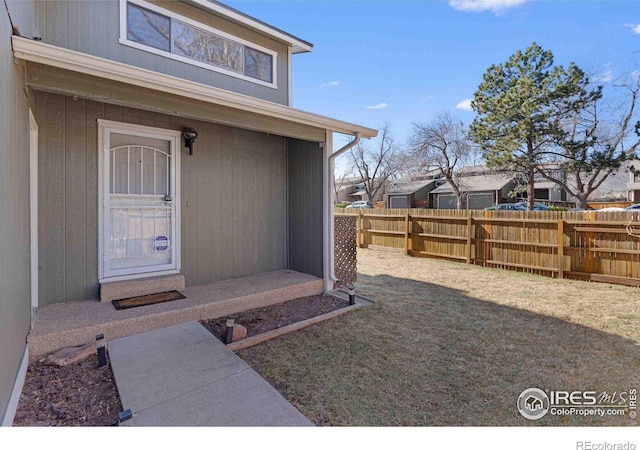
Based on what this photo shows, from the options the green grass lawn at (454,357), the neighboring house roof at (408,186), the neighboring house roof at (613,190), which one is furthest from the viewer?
the neighboring house roof at (408,186)

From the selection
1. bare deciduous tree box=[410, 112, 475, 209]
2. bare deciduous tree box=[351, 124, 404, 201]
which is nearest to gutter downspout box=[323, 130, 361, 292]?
bare deciduous tree box=[410, 112, 475, 209]

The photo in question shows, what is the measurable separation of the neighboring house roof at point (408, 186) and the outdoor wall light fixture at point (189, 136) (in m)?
27.5

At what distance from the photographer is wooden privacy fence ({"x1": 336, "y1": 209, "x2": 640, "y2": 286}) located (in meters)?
5.94

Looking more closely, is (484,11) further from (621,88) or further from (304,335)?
(621,88)

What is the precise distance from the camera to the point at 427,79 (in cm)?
757

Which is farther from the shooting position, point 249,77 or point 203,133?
point 249,77

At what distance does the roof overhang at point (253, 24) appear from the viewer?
4852mm

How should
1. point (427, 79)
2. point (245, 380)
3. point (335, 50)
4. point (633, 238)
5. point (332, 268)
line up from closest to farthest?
point (245, 380) < point (332, 268) < point (633, 238) < point (335, 50) < point (427, 79)

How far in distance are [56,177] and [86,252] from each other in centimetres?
91

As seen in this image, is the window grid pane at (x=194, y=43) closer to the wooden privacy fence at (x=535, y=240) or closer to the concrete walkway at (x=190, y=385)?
the concrete walkway at (x=190, y=385)

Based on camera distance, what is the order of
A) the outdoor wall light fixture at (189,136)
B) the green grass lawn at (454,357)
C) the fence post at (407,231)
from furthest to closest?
the fence post at (407,231)
the outdoor wall light fixture at (189,136)
the green grass lawn at (454,357)

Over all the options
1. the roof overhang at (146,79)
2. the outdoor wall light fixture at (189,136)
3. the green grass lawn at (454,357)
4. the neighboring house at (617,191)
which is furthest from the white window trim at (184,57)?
the neighboring house at (617,191)

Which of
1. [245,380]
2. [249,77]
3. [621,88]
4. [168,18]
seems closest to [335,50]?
[249,77]

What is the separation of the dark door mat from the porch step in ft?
0.24
